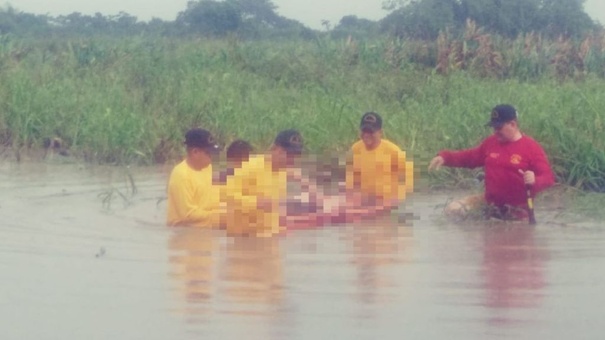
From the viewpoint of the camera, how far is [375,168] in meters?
10.6

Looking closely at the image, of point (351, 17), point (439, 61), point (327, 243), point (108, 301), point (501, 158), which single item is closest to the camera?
point (108, 301)

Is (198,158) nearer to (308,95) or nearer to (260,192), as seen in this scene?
(260,192)

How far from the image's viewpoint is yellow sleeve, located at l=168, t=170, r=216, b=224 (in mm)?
8945

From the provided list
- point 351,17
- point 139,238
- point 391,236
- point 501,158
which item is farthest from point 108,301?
point 351,17

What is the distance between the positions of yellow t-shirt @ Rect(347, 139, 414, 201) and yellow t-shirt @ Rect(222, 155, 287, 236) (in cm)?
153

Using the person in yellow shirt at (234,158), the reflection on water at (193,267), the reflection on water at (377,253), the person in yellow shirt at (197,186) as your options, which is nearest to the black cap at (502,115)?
the reflection on water at (377,253)

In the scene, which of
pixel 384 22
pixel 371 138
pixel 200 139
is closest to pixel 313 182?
pixel 371 138

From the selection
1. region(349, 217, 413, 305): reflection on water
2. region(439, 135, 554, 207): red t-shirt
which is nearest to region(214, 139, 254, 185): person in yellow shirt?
region(349, 217, 413, 305): reflection on water

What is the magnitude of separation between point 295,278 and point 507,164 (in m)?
2.77

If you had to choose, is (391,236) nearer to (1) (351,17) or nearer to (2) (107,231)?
(2) (107,231)

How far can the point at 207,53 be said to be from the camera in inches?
995

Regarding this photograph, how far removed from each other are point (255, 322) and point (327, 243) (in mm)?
2895

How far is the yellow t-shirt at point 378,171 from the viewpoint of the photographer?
10438 millimetres

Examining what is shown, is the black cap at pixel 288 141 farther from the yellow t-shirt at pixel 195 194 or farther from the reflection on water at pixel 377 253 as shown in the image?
the reflection on water at pixel 377 253
